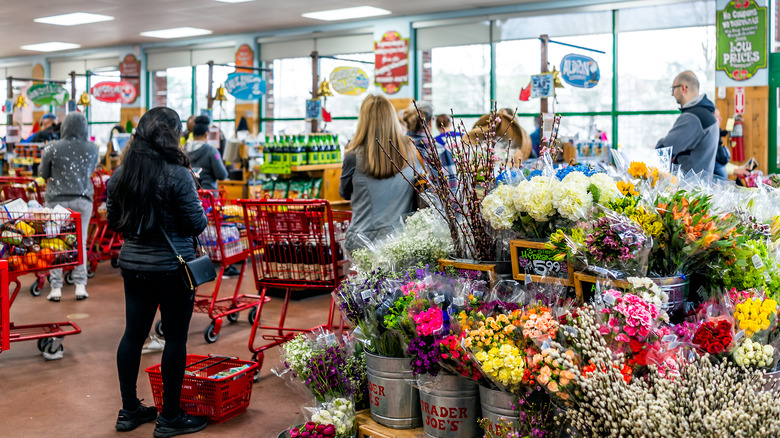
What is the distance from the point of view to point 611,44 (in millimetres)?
10641

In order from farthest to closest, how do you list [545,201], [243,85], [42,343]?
[243,85], [42,343], [545,201]

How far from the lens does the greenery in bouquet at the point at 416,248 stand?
315cm

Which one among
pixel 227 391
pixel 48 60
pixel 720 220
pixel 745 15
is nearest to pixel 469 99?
pixel 745 15

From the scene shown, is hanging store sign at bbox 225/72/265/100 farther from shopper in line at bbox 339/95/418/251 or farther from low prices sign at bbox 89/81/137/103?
shopper in line at bbox 339/95/418/251

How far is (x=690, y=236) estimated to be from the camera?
234 centimetres

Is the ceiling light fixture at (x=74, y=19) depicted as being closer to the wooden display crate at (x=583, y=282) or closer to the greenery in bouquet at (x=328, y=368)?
the greenery in bouquet at (x=328, y=368)

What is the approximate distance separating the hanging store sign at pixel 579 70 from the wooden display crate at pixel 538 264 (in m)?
6.36

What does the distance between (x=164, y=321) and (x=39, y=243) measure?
1.80 m

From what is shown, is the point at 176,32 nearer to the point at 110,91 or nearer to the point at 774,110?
the point at 110,91

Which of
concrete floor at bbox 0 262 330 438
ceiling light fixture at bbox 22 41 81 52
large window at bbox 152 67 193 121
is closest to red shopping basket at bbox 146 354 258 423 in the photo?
concrete floor at bbox 0 262 330 438

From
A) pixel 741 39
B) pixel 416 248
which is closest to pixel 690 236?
pixel 416 248

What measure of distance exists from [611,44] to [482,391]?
9.11m

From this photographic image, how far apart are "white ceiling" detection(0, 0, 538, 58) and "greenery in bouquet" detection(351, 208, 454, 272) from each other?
8.00 meters

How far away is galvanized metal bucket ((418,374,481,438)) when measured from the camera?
261cm
